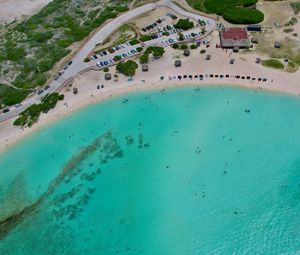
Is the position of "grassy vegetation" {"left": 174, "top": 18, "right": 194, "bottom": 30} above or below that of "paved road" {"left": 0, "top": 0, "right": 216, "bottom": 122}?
below

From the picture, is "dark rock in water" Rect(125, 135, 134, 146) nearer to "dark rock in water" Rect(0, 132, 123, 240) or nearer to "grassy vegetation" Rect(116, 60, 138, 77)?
"dark rock in water" Rect(0, 132, 123, 240)

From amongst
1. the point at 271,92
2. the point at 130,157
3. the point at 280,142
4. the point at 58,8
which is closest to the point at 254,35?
the point at 271,92

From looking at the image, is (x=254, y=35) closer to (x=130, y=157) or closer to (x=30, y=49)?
(x=130, y=157)

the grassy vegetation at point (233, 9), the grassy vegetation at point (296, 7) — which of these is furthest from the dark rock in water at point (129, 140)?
the grassy vegetation at point (296, 7)

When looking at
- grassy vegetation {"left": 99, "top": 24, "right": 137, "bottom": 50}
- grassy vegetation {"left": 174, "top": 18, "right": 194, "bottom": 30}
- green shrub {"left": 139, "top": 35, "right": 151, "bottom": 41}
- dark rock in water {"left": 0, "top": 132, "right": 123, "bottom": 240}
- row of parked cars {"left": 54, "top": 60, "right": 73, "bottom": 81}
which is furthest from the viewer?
grassy vegetation {"left": 174, "top": 18, "right": 194, "bottom": 30}

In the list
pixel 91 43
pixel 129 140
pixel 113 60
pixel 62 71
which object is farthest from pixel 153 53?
pixel 129 140

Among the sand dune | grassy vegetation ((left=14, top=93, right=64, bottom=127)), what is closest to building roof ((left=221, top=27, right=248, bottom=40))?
grassy vegetation ((left=14, top=93, right=64, bottom=127))

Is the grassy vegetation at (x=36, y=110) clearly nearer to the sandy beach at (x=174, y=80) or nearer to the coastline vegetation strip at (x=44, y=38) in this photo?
the sandy beach at (x=174, y=80)
